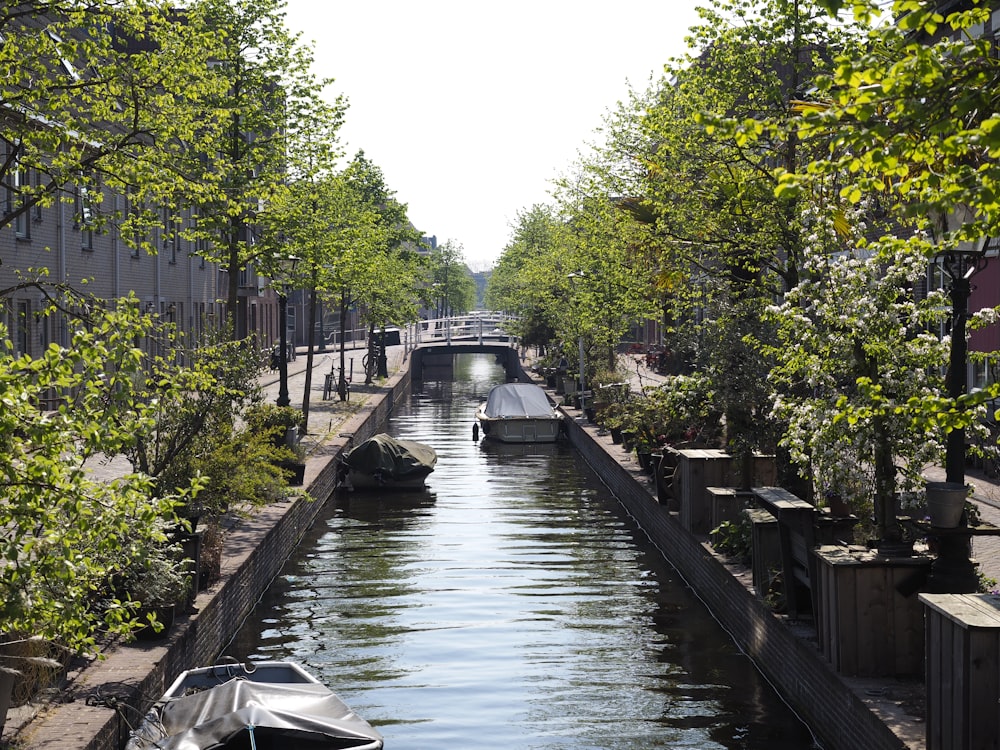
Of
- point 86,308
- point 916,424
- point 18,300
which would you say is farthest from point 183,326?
point 916,424

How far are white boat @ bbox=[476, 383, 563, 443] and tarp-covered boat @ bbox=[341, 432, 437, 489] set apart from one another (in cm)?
994

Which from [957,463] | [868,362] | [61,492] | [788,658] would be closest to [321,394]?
[788,658]

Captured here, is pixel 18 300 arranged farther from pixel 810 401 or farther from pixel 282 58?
pixel 810 401

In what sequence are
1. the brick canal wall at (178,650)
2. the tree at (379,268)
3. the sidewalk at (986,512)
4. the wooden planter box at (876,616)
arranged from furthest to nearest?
the tree at (379,268)
the sidewalk at (986,512)
the wooden planter box at (876,616)
the brick canal wall at (178,650)

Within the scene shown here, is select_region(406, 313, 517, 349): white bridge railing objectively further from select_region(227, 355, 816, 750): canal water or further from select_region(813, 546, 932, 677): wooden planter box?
select_region(813, 546, 932, 677): wooden planter box

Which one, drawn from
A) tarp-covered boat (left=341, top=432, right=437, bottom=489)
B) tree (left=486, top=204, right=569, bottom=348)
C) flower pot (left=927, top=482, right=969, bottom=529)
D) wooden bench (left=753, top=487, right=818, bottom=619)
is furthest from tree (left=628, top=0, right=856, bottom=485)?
tree (left=486, top=204, right=569, bottom=348)

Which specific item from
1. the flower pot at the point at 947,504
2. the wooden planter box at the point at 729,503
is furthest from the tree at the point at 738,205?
the flower pot at the point at 947,504

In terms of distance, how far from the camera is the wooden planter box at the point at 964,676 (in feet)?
29.2

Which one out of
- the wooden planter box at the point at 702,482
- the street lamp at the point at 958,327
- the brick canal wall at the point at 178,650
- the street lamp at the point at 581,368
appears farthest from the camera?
the street lamp at the point at 581,368

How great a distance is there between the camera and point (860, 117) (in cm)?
664

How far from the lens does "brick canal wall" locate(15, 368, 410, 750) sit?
1042cm

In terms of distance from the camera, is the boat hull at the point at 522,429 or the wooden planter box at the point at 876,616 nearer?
the wooden planter box at the point at 876,616

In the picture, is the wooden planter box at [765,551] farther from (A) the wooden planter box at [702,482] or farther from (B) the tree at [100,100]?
(B) the tree at [100,100]

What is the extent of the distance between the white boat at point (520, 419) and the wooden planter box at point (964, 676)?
32781mm
